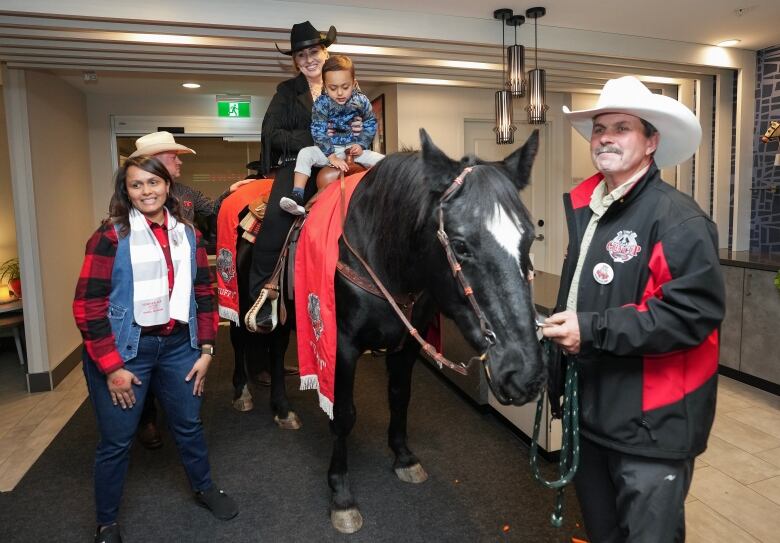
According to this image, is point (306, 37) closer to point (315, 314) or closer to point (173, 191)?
point (173, 191)

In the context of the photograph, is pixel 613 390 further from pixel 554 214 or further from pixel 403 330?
pixel 554 214

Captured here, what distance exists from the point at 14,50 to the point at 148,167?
250 cm

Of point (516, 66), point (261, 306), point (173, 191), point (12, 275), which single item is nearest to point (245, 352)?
point (261, 306)

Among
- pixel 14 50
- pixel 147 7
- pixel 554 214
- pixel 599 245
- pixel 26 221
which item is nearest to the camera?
pixel 599 245

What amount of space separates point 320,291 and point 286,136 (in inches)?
46.1

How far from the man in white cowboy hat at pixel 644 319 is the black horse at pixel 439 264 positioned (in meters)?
0.14

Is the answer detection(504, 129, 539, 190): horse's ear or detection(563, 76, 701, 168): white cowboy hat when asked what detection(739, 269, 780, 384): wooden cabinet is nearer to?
detection(563, 76, 701, 168): white cowboy hat

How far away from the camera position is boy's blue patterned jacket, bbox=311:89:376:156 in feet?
8.00

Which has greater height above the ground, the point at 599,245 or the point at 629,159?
the point at 629,159

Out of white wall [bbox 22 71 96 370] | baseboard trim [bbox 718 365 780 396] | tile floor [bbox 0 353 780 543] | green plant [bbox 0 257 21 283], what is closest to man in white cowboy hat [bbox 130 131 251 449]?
tile floor [bbox 0 353 780 543]

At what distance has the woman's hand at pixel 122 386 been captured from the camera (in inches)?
73.7

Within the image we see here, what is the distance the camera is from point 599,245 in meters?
1.34

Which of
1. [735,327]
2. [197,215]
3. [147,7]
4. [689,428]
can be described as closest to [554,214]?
[735,327]

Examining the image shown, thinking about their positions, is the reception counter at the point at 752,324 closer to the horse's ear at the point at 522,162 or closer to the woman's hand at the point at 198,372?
the horse's ear at the point at 522,162
